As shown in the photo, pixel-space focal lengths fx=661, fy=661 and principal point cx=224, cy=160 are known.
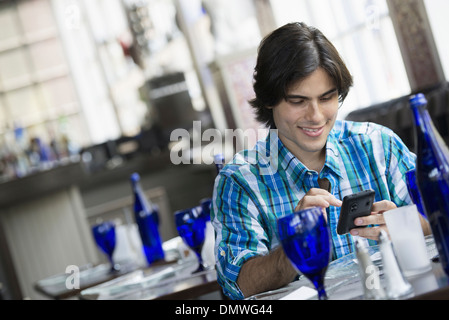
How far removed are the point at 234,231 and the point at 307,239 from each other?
0.40 m

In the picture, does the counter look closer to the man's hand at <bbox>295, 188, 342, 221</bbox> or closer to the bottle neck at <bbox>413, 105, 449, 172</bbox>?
the man's hand at <bbox>295, 188, 342, 221</bbox>

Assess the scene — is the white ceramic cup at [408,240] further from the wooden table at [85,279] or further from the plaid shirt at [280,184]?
the wooden table at [85,279]

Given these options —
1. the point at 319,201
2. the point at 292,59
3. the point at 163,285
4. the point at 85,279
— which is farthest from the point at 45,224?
the point at 319,201

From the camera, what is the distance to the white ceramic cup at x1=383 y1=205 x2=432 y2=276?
980mm

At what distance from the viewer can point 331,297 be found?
0.99 meters

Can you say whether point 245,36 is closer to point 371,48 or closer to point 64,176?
point 371,48

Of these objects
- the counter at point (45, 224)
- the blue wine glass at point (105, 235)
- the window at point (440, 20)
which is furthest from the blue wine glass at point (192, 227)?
the window at point (440, 20)

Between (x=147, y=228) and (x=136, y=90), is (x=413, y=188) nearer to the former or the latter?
(x=147, y=228)

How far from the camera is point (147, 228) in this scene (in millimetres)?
2273

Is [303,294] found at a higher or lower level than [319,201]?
lower

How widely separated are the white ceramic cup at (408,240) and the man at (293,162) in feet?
0.83

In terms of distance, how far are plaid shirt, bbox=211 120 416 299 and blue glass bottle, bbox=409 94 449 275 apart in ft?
1.37

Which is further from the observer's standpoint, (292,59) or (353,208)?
(292,59)

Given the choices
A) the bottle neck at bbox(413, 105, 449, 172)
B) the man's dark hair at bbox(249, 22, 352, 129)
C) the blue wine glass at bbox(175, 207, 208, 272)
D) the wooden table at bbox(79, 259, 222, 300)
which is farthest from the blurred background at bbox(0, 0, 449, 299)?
the bottle neck at bbox(413, 105, 449, 172)
